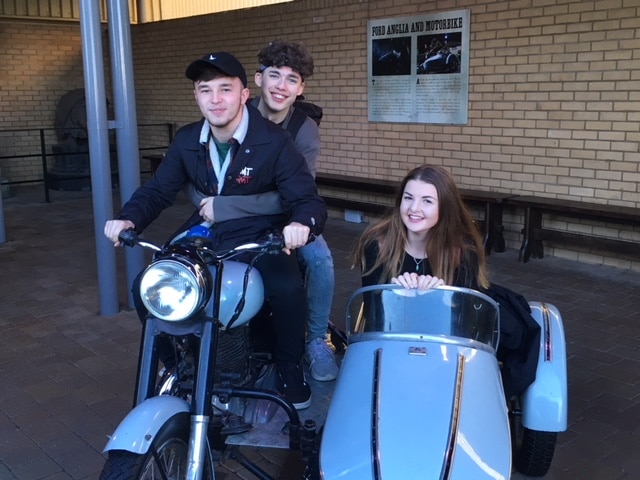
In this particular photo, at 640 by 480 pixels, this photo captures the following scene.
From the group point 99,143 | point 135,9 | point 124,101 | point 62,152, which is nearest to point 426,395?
point 99,143

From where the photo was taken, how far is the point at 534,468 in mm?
3076

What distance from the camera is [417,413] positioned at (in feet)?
7.10

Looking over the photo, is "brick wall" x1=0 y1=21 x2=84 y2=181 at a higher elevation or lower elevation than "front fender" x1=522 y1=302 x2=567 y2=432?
higher

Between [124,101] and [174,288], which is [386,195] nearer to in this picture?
[124,101]

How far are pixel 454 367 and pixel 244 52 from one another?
8.80 metres

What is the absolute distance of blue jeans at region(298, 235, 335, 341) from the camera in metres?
3.54

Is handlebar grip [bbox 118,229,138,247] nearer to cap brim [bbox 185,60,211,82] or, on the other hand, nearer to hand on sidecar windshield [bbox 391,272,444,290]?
cap brim [bbox 185,60,211,82]

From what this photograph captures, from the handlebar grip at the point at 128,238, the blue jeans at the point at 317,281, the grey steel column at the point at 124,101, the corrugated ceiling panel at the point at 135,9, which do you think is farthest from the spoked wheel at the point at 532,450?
the corrugated ceiling panel at the point at 135,9

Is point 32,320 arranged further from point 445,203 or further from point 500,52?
point 500,52

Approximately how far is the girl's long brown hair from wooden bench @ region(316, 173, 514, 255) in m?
3.16

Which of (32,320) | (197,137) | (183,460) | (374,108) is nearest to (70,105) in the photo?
(374,108)

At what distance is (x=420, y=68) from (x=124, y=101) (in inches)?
149

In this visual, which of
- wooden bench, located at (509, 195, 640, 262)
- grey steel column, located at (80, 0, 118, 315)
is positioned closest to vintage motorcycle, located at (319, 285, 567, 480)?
grey steel column, located at (80, 0, 118, 315)

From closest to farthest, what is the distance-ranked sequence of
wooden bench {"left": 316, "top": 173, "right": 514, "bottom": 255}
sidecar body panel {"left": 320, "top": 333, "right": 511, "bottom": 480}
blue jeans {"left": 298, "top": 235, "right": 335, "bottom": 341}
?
sidecar body panel {"left": 320, "top": 333, "right": 511, "bottom": 480}, blue jeans {"left": 298, "top": 235, "right": 335, "bottom": 341}, wooden bench {"left": 316, "top": 173, "right": 514, "bottom": 255}
